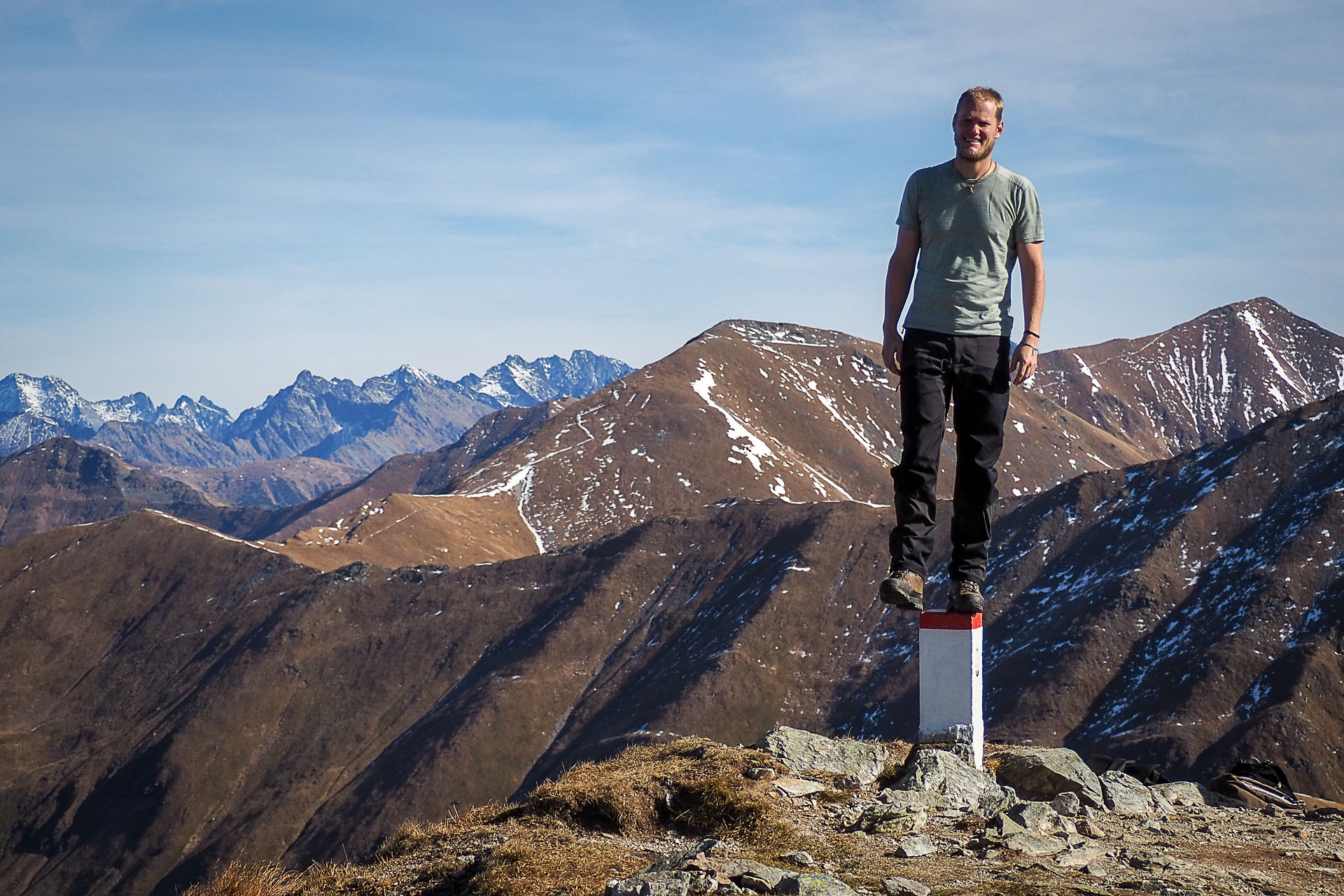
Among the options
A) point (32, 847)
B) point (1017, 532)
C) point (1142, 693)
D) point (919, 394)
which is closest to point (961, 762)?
point (919, 394)

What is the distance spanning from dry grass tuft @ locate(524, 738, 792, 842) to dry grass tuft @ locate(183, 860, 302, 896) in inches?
101

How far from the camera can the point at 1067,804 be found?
42.5 ft

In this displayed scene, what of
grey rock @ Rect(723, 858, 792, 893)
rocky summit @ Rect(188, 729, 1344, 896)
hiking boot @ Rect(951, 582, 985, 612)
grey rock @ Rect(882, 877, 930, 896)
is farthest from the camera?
hiking boot @ Rect(951, 582, 985, 612)

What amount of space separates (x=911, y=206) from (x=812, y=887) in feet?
22.8

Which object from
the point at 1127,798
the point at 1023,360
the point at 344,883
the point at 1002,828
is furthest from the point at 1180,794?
the point at 344,883

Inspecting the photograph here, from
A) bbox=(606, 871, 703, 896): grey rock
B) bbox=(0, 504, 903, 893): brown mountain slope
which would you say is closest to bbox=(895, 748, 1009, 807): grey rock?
bbox=(606, 871, 703, 896): grey rock

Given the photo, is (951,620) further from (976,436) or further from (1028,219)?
(1028,219)

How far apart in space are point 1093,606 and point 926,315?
504 ft

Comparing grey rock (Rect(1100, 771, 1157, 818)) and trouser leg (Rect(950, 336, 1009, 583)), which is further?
grey rock (Rect(1100, 771, 1157, 818))

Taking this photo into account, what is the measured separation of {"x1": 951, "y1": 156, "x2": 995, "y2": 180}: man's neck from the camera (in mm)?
12047

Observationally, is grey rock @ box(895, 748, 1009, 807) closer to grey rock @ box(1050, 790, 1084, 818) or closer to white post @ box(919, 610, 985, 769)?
white post @ box(919, 610, 985, 769)

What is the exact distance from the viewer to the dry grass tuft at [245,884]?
11.1 meters

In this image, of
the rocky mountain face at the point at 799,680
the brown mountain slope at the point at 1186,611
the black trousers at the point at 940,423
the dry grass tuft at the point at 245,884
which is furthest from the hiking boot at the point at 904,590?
the rocky mountain face at the point at 799,680

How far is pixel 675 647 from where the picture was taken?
18338cm
